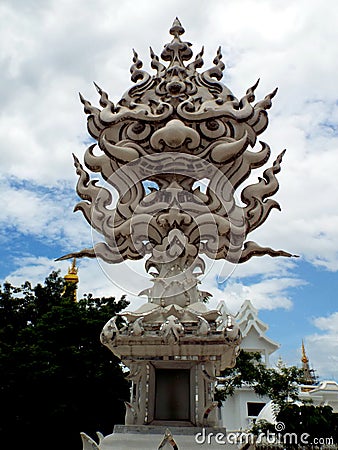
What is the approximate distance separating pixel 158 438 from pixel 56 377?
10.4m

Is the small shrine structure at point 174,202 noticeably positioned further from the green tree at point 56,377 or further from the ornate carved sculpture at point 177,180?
the green tree at point 56,377

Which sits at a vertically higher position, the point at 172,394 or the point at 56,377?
the point at 56,377

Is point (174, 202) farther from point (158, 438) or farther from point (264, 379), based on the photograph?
point (264, 379)

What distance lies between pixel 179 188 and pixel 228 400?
1596 cm

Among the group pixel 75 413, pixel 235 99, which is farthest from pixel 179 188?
pixel 75 413

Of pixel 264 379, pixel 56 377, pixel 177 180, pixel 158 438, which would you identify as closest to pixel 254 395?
pixel 264 379

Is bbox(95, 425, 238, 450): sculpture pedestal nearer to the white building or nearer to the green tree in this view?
the green tree

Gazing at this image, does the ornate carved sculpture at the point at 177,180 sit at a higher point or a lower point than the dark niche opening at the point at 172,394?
higher

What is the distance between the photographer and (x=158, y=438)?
4.35 meters

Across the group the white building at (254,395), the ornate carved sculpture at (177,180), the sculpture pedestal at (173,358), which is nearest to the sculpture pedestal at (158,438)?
the sculpture pedestal at (173,358)

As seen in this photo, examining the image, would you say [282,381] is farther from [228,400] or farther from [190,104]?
[190,104]

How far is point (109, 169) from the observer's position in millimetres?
6359

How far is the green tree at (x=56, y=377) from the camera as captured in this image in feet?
42.9

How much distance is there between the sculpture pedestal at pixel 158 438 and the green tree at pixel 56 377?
9.28 m
